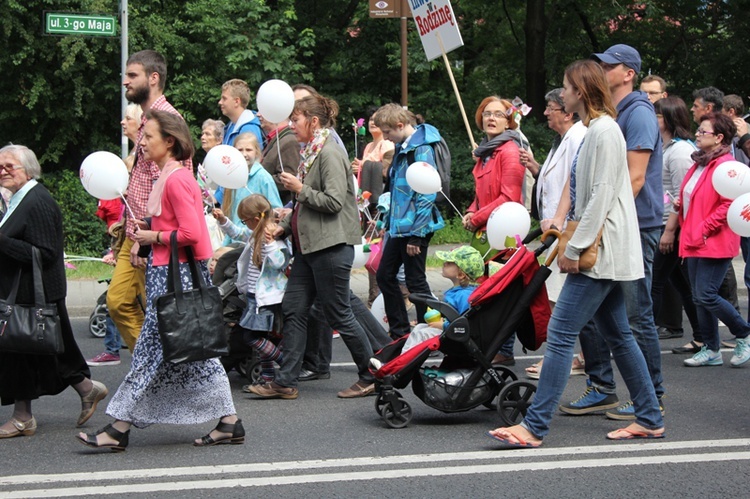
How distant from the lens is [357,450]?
576 cm

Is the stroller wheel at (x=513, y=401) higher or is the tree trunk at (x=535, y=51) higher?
the tree trunk at (x=535, y=51)

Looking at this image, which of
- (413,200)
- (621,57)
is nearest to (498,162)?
(413,200)

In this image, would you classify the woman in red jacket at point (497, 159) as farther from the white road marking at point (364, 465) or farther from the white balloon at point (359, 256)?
the white road marking at point (364, 465)

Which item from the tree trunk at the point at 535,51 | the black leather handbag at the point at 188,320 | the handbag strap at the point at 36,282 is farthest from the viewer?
the tree trunk at the point at 535,51

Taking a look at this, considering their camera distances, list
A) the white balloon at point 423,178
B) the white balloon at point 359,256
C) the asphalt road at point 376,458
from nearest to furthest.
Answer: the asphalt road at point 376,458
the white balloon at point 423,178
the white balloon at point 359,256

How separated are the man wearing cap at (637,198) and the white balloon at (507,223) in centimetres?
108

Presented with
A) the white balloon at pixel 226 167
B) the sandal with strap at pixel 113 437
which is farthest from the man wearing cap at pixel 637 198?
the sandal with strap at pixel 113 437

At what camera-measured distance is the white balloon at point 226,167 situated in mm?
7145

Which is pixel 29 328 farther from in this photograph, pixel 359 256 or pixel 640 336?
pixel 359 256

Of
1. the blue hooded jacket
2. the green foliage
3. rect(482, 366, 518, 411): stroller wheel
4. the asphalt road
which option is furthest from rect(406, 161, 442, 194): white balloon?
the green foliage

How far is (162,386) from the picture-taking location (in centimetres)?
571

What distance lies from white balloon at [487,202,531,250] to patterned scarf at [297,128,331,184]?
4.29 feet

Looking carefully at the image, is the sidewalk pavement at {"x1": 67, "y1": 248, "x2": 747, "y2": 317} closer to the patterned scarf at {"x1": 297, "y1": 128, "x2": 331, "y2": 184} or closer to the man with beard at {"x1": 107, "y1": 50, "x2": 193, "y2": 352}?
the man with beard at {"x1": 107, "y1": 50, "x2": 193, "y2": 352}

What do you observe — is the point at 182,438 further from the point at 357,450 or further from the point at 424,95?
the point at 424,95
